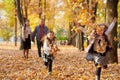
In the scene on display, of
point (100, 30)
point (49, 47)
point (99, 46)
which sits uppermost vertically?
point (100, 30)

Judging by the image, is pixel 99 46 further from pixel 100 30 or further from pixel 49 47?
pixel 49 47

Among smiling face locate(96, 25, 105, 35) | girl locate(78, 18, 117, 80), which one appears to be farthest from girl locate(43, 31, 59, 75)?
smiling face locate(96, 25, 105, 35)

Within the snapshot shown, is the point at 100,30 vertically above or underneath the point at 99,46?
above

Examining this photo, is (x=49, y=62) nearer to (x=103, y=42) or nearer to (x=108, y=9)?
(x=103, y=42)

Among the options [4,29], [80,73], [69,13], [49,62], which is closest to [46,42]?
[49,62]

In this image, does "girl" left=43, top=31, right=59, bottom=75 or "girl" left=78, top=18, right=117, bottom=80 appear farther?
"girl" left=43, top=31, right=59, bottom=75

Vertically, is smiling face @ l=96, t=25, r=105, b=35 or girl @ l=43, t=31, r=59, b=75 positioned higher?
smiling face @ l=96, t=25, r=105, b=35

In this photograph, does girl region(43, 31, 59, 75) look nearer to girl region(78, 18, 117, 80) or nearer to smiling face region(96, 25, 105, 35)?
girl region(78, 18, 117, 80)

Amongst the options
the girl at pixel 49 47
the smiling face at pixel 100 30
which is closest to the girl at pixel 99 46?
the smiling face at pixel 100 30

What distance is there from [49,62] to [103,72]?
2061 millimetres

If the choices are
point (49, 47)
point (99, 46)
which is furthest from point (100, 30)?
point (49, 47)

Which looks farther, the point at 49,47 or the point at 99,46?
the point at 49,47

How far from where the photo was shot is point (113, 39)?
53.8 ft

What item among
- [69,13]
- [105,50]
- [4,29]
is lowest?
[4,29]
